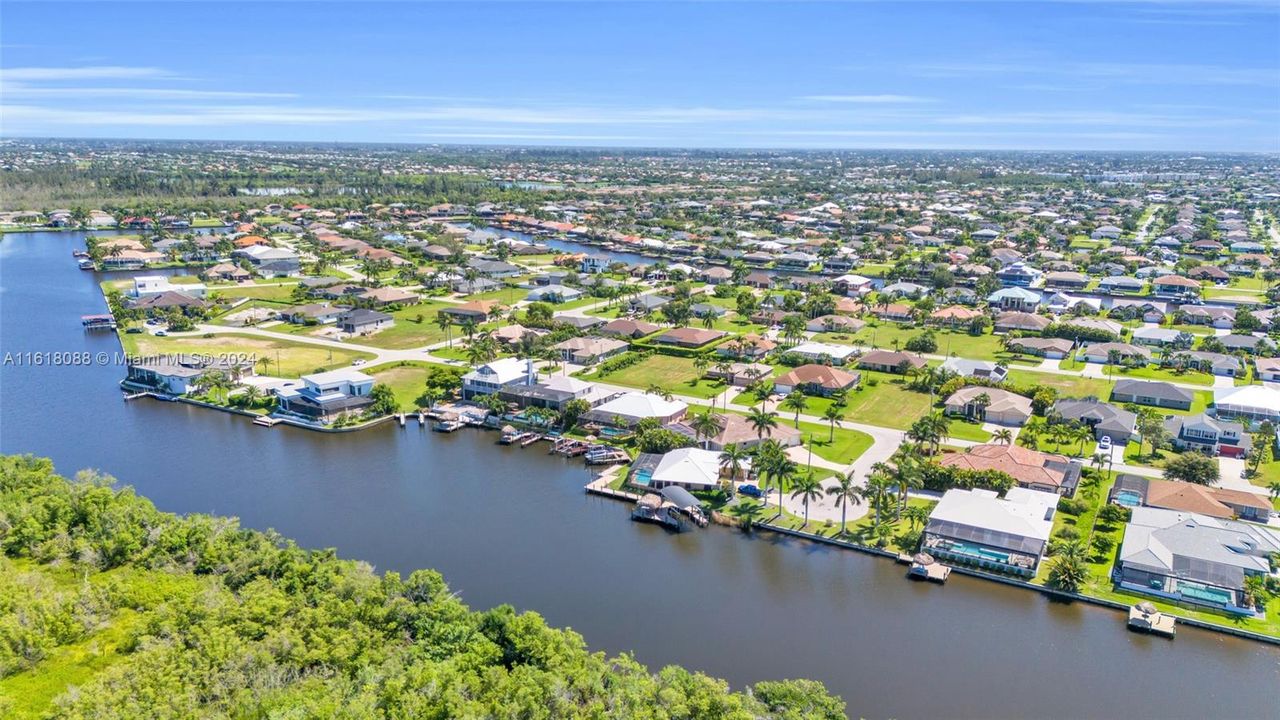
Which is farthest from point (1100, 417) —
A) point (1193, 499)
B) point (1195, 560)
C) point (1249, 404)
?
point (1195, 560)

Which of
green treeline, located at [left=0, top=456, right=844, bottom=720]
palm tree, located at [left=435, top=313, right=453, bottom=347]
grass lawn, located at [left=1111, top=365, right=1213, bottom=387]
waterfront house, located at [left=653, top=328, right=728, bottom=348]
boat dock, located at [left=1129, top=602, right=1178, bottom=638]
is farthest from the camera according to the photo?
palm tree, located at [left=435, top=313, right=453, bottom=347]

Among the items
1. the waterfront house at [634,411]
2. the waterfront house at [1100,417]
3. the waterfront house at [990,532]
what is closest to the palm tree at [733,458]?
the waterfront house at [634,411]

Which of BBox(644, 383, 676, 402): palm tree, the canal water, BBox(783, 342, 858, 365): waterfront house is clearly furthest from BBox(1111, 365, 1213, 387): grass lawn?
the canal water

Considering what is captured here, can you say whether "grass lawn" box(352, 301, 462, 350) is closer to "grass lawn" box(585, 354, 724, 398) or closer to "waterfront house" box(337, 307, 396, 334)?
"waterfront house" box(337, 307, 396, 334)

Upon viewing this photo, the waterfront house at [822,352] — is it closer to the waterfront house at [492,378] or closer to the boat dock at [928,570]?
the waterfront house at [492,378]

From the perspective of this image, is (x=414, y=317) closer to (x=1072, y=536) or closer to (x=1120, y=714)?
(x=1072, y=536)

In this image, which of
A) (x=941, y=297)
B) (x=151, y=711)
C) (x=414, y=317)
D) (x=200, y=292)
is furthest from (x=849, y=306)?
(x=151, y=711)
